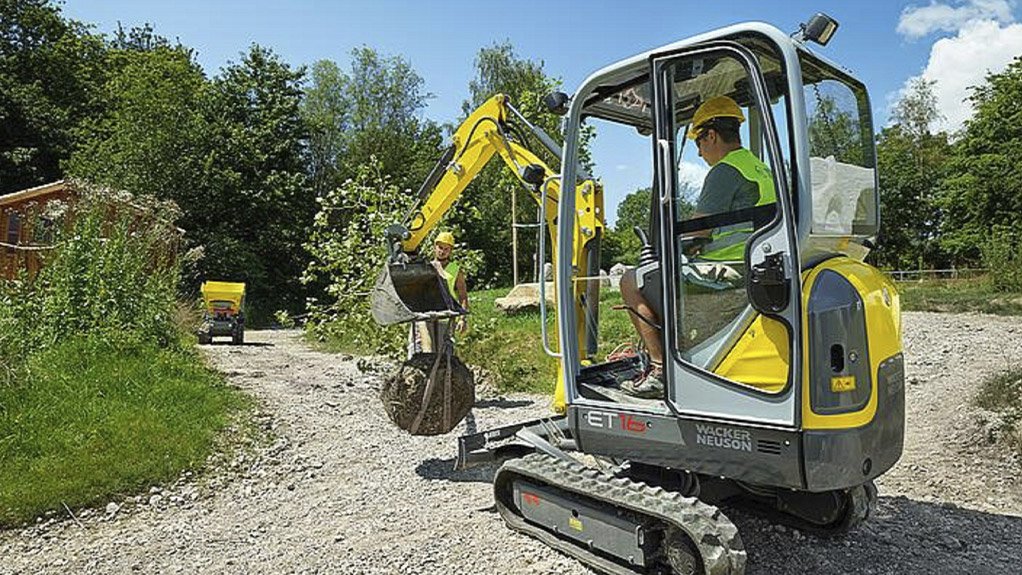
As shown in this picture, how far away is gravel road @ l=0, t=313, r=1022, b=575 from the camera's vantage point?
175 inches

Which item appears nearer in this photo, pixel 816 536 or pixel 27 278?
pixel 816 536

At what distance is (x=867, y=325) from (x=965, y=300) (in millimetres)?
15306

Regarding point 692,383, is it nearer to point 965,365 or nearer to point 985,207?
point 965,365

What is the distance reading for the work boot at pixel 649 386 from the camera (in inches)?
167

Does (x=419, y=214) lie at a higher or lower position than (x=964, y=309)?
higher

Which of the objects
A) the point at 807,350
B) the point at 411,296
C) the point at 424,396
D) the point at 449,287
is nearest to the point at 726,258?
the point at 807,350

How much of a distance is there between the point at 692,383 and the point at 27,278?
32.1 ft

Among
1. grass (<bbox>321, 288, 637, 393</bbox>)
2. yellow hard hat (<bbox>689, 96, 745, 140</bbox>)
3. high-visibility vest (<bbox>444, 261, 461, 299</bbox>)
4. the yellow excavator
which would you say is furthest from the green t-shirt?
grass (<bbox>321, 288, 637, 393</bbox>)

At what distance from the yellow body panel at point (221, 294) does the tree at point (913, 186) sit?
3191 centimetres

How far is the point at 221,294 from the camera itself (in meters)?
18.6

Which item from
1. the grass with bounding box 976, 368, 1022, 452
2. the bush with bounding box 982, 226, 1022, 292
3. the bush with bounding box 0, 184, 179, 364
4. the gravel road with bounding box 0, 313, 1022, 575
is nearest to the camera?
the gravel road with bounding box 0, 313, 1022, 575

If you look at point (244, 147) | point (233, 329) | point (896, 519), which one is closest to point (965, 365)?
point (896, 519)

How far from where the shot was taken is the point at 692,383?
3.82 metres

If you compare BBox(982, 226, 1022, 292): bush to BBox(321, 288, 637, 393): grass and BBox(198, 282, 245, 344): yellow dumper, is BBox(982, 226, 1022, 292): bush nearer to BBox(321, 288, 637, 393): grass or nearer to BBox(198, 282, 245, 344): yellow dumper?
BBox(321, 288, 637, 393): grass
